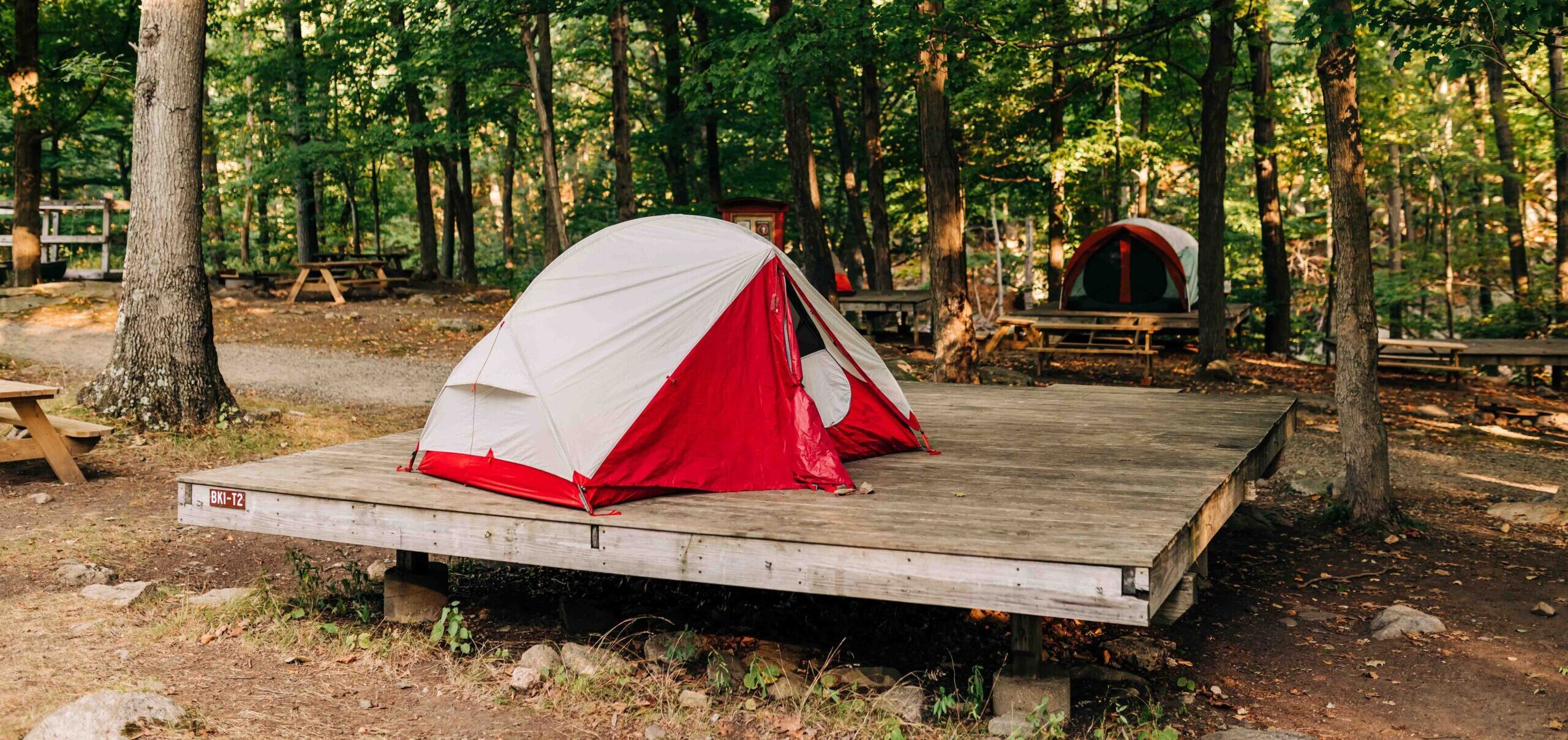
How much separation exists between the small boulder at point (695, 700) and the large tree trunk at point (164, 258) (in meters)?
6.05

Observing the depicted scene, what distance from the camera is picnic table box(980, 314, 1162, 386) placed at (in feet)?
45.4

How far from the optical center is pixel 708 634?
5125 mm

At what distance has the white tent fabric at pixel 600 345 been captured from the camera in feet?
16.0

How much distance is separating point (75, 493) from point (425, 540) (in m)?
3.96

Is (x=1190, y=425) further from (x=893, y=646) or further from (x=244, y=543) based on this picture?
(x=244, y=543)

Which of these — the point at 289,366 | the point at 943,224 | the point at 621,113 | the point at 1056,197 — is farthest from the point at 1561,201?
the point at 289,366

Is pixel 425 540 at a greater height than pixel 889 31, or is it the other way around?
pixel 889 31

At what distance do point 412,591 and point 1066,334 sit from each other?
12992mm

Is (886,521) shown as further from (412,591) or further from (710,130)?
(710,130)

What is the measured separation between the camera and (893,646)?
5102 millimetres

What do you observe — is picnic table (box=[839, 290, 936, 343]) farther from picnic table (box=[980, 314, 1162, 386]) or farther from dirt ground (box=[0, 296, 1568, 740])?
dirt ground (box=[0, 296, 1568, 740])

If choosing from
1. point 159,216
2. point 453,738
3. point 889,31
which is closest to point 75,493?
point 159,216

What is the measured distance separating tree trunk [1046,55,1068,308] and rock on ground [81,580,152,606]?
13.0 m

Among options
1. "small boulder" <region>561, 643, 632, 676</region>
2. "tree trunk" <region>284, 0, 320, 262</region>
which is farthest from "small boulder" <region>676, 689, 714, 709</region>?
"tree trunk" <region>284, 0, 320, 262</region>
